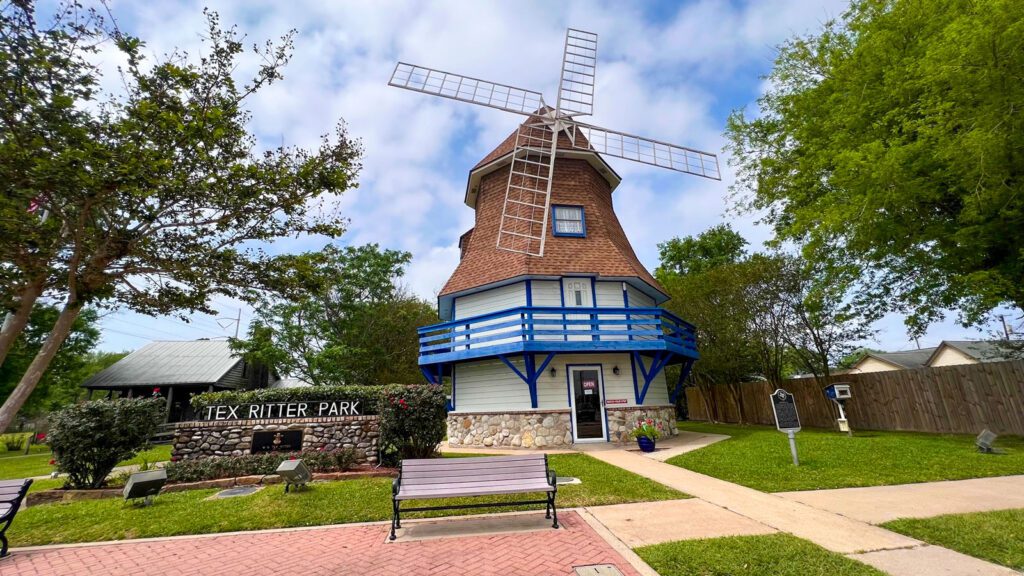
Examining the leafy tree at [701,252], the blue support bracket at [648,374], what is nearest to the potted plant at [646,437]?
the blue support bracket at [648,374]

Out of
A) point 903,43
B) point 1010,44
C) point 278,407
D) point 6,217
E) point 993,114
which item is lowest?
point 278,407

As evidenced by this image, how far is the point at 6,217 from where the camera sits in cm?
472

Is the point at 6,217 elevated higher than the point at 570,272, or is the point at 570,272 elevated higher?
the point at 570,272

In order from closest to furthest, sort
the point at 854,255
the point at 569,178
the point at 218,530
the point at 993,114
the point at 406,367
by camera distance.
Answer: the point at 218,530
the point at 993,114
the point at 854,255
the point at 569,178
the point at 406,367

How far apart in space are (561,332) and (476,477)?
26.1 ft

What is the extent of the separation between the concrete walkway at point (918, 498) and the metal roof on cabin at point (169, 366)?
88.2 feet

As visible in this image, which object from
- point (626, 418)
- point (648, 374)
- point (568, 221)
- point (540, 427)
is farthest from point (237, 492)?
point (568, 221)

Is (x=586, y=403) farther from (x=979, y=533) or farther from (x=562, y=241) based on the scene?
(x=979, y=533)

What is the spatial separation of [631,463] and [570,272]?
260 inches

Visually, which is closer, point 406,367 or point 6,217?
point 6,217

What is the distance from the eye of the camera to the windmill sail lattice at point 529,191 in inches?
610

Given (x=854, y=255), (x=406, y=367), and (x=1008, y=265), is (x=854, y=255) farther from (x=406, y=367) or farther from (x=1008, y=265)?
(x=406, y=367)

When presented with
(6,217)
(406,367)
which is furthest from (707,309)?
(6,217)

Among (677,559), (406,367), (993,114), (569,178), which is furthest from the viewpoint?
(406,367)
